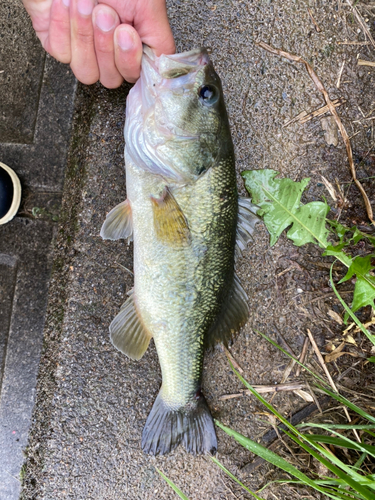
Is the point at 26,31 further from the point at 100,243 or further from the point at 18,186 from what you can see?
the point at 100,243

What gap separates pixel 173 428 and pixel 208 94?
1935 mm

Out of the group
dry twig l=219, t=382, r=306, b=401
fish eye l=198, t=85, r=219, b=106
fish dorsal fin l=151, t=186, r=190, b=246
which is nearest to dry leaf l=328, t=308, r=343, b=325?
dry twig l=219, t=382, r=306, b=401

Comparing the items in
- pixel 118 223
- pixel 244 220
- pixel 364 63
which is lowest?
pixel 118 223

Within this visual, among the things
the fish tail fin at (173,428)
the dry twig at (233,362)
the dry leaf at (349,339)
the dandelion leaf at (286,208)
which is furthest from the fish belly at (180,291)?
the dry leaf at (349,339)

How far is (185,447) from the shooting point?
2.27 m

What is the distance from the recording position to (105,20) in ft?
5.80

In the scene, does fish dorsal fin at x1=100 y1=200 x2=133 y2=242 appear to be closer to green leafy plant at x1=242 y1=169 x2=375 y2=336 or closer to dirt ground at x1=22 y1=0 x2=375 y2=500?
dirt ground at x1=22 y1=0 x2=375 y2=500

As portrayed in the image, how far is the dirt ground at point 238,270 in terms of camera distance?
2275 millimetres

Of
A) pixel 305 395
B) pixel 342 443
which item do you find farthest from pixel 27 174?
pixel 342 443

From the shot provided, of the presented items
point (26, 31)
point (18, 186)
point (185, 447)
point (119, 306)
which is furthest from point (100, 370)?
point (26, 31)

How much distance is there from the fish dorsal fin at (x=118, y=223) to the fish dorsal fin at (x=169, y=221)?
8.4 inches

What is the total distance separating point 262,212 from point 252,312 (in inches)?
26.7

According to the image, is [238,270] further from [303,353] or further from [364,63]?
[364,63]

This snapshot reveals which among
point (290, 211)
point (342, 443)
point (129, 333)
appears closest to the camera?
point (342, 443)
